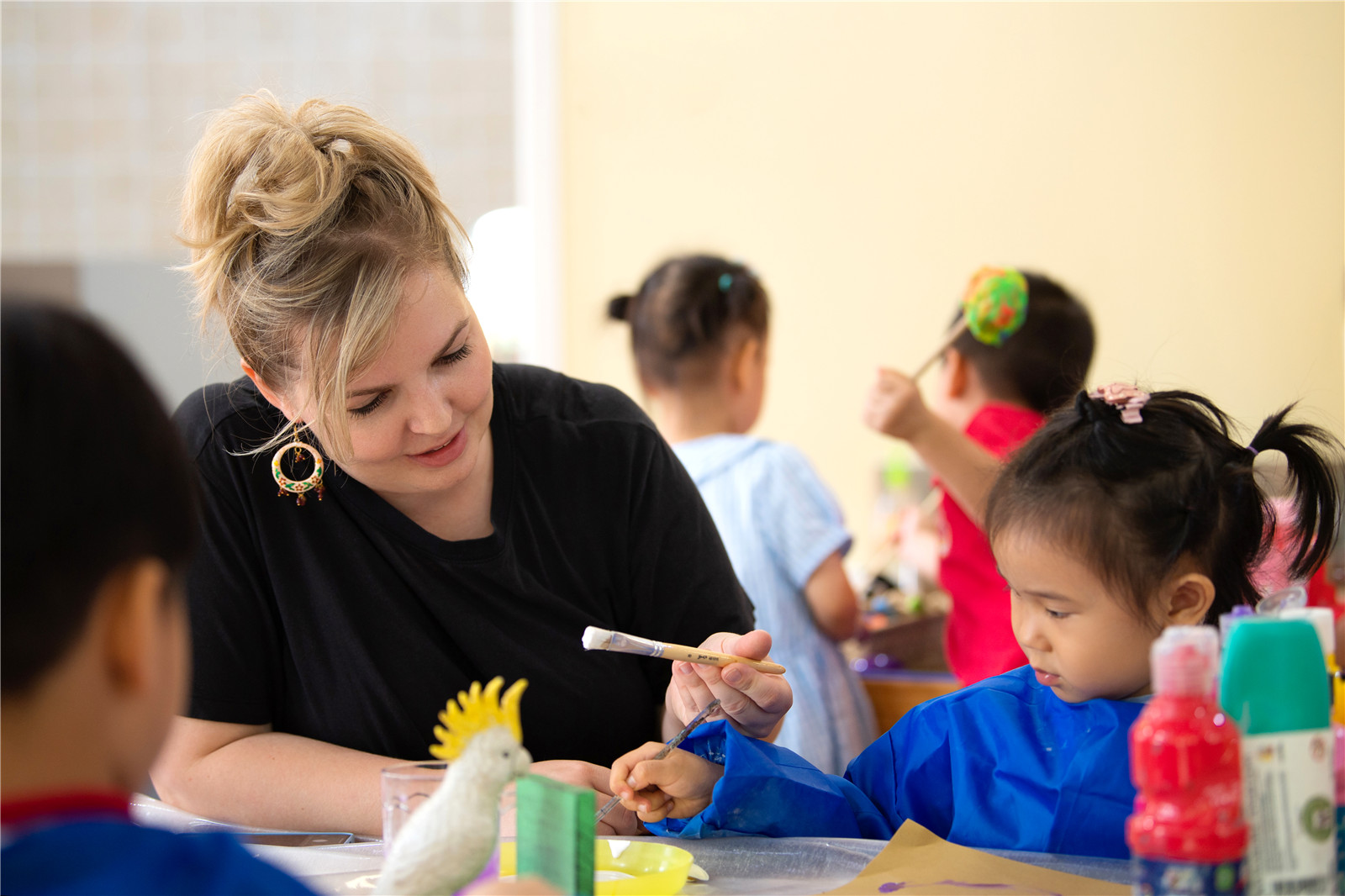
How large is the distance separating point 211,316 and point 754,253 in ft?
7.61

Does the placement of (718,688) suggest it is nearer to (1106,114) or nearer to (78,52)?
(1106,114)

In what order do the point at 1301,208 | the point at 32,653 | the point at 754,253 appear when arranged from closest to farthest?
the point at 32,653 < the point at 1301,208 < the point at 754,253

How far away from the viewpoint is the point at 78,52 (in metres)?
3.26

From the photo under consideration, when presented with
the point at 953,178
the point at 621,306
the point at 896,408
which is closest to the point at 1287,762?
the point at 896,408

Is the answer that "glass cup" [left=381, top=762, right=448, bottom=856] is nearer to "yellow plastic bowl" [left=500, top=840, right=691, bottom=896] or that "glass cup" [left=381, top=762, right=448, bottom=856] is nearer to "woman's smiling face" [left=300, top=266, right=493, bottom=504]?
"yellow plastic bowl" [left=500, top=840, right=691, bottom=896]

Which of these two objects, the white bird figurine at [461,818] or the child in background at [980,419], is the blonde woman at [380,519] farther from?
the child in background at [980,419]

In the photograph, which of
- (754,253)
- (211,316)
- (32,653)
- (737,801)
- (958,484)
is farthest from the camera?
(754,253)

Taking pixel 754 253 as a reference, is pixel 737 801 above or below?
below

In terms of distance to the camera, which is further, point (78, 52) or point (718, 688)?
point (78, 52)

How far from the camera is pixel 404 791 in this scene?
70 cm

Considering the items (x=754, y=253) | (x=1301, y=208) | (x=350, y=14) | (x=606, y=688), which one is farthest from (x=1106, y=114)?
(x=606, y=688)

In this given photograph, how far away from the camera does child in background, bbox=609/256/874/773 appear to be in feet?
6.23

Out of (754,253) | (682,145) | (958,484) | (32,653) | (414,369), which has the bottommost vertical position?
(958,484)

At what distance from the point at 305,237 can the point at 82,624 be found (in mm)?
535
